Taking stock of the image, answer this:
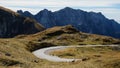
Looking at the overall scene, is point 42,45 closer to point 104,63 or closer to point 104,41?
point 104,41

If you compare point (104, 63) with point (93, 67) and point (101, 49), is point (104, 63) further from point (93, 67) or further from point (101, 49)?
point (101, 49)

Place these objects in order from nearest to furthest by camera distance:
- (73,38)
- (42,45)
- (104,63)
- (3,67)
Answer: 1. (3,67)
2. (104,63)
3. (42,45)
4. (73,38)

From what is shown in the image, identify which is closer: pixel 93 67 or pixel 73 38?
pixel 93 67

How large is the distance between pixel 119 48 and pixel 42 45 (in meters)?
43.7

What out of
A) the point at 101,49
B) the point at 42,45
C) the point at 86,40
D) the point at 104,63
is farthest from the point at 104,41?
the point at 104,63

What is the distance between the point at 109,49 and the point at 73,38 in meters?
38.9

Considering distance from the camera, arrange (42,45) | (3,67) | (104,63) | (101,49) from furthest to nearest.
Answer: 1. (101,49)
2. (42,45)
3. (104,63)
4. (3,67)

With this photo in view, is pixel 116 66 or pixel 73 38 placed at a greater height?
pixel 116 66

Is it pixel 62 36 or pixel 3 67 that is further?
pixel 62 36

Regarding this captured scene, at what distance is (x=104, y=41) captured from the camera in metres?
198

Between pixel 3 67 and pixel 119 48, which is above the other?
pixel 3 67

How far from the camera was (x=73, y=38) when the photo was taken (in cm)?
19400

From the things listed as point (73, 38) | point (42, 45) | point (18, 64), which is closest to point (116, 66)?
point (18, 64)

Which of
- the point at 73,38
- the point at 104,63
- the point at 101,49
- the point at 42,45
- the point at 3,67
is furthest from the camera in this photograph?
the point at 73,38
